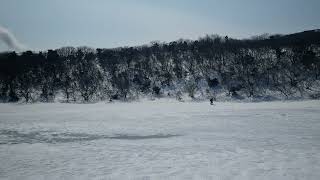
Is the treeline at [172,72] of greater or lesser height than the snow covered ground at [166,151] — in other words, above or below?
above

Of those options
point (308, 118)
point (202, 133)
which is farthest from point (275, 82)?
point (202, 133)

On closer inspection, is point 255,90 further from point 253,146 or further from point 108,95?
point 253,146

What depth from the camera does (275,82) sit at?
68000 millimetres

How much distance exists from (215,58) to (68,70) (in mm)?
38293

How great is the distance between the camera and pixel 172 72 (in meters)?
82.6

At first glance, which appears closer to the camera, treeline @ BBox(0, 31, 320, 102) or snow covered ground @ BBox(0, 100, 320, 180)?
snow covered ground @ BBox(0, 100, 320, 180)

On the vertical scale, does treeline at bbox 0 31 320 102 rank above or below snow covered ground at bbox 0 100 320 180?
above

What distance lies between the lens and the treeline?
6881cm

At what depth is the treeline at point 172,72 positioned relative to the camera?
68.8 meters

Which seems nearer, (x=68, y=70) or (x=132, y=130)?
(x=132, y=130)

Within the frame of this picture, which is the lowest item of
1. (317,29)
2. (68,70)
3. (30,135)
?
(30,135)

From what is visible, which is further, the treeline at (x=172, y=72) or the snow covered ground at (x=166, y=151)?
the treeline at (x=172, y=72)

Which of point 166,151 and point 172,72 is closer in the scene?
point 166,151

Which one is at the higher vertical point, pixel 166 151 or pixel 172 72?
pixel 172 72
